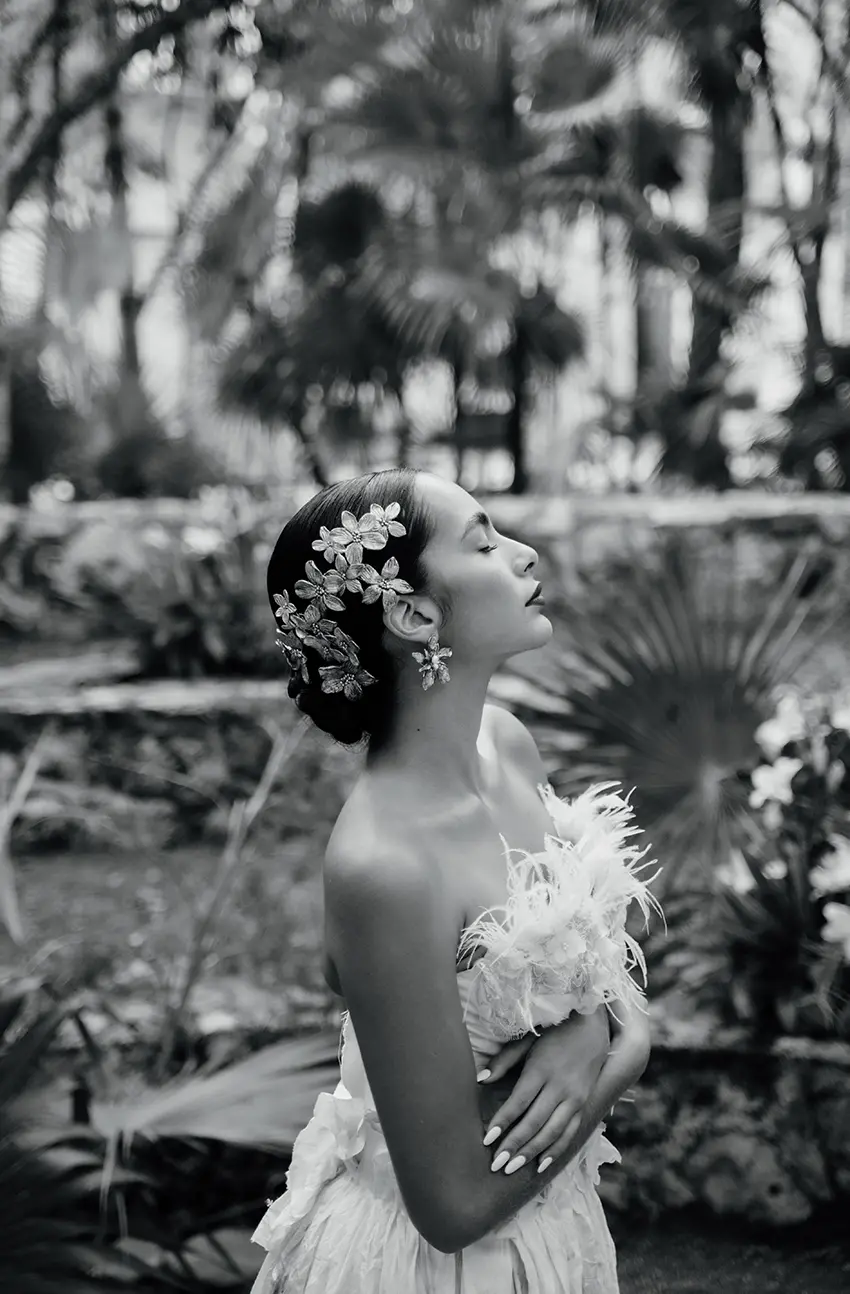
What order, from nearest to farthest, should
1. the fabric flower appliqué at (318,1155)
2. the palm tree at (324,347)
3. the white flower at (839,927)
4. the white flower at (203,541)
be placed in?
the fabric flower appliqué at (318,1155), the white flower at (839,927), the white flower at (203,541), the palm tree at (324,347)

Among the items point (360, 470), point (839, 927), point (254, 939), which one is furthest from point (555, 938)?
point (360, 470)

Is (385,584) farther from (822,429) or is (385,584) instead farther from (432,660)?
(822,429)

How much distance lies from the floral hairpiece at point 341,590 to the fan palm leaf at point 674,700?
5.89 ft

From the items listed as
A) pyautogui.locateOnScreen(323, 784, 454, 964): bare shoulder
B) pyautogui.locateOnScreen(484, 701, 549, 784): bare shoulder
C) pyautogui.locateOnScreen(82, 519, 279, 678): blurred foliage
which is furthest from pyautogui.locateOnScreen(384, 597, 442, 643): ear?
pyautogui.locateOnScreen(82, 519, 279, 678): blurred foliage

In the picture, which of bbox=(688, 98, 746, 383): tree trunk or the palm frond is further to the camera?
bbox=(688, 98, 746, 383): tree trunk

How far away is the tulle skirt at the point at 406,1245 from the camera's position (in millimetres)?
1515

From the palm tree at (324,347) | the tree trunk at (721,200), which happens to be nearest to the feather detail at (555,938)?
the palm tree at (324,347)

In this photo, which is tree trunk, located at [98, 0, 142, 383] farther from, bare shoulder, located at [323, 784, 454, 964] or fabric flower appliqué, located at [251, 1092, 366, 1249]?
bare shoulder, located at [323, 784, 454, 964]

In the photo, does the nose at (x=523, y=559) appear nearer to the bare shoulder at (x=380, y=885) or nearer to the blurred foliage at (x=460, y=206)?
the bare shoulder at (x=380, y=885)

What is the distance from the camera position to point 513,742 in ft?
5.98

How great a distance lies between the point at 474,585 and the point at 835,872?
1811mm

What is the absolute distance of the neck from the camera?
1.56 m

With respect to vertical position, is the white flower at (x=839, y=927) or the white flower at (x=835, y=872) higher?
the white flower at (x=835, y=872)

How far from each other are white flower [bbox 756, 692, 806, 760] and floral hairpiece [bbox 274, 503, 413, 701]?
74.7 inches
